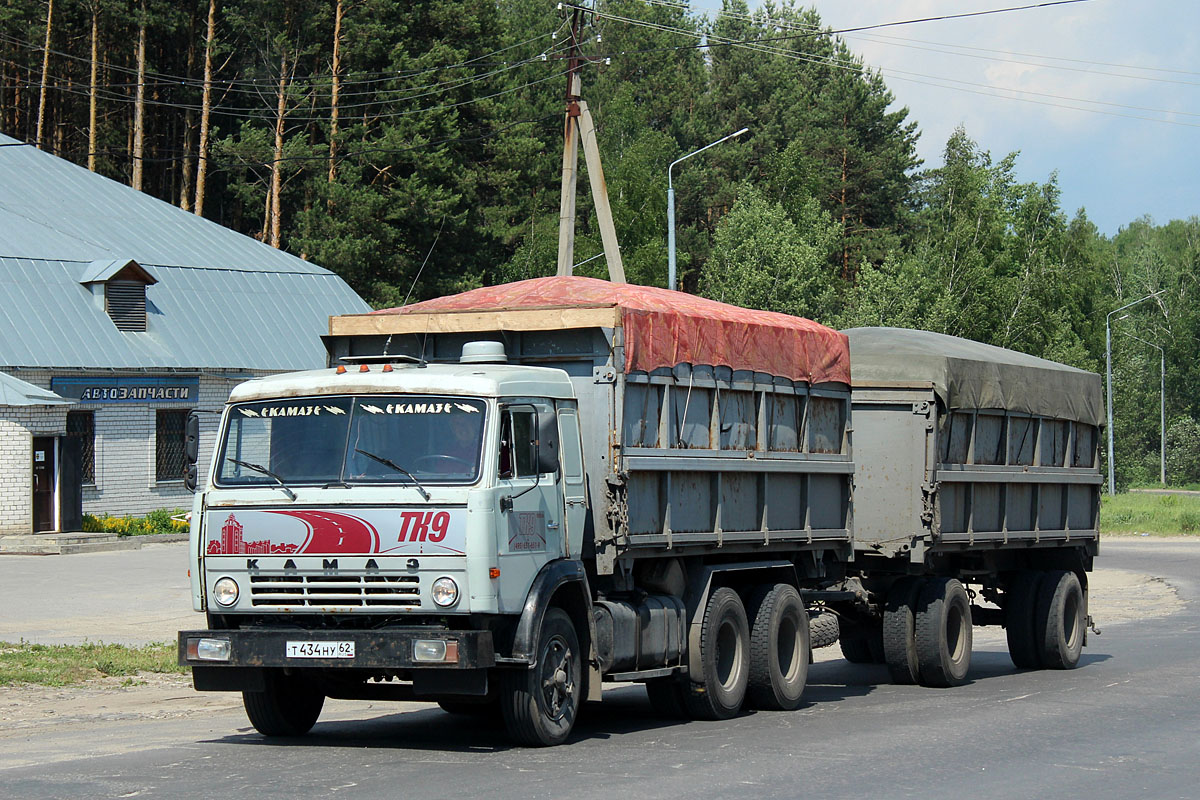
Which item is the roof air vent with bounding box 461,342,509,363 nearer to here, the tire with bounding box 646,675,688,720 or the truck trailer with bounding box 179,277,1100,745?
the truck trailer with bounding box 179,277,1100,745

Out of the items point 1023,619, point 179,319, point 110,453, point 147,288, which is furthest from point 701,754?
point 147,288

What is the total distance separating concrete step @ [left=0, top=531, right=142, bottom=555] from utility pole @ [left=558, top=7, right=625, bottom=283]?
444 inches

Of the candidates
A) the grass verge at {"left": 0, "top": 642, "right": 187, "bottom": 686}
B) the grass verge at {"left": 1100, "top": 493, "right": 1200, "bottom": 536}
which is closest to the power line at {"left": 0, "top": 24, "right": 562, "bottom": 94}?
the grass verge at {"left": 1100, "top": 493, "right": 1200, "bottom": 536}

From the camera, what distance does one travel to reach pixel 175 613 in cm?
2023

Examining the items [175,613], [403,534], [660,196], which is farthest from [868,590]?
[660,196]

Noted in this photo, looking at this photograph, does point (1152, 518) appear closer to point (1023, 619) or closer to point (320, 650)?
point (1023, 619)

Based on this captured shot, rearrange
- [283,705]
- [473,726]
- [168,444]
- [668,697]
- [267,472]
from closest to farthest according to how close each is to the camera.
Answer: [267,472] → [283,705] → [473,726] → [668,697] → [168,444]

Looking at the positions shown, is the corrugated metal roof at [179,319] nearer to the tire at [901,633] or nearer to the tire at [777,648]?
the tire at [901,633]

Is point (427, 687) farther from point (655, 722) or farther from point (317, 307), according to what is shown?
point (317, 307)

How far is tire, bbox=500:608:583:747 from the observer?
32.5 ft

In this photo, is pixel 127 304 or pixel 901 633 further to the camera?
pixel 127 304

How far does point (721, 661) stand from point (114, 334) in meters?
26.0

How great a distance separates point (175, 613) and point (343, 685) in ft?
34.4

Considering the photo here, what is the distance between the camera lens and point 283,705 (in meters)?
10.8
